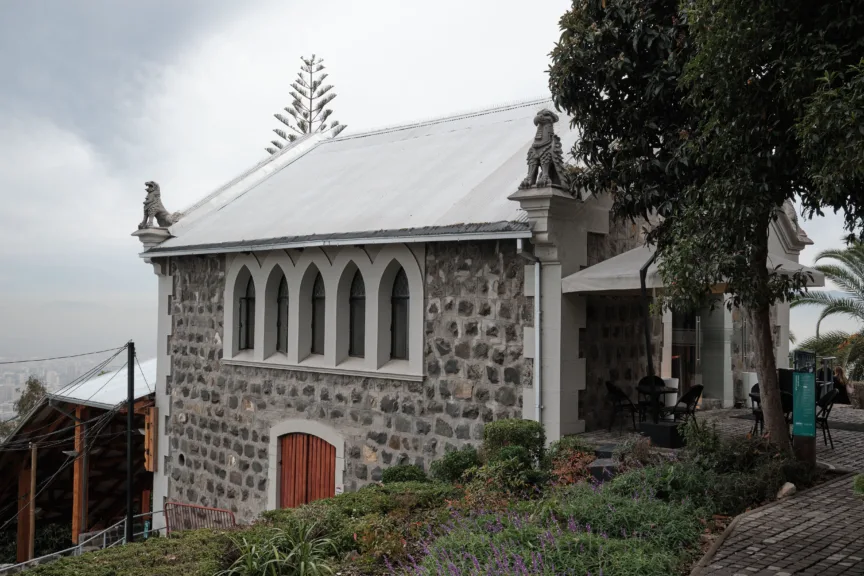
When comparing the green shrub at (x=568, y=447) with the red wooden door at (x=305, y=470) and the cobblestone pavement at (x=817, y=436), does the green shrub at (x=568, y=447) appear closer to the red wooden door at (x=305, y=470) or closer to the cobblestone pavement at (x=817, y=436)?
the cobblestone pavement at (x=817, y=436)

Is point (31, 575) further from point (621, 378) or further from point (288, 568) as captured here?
point (621, 378)

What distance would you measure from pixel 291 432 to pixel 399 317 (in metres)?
3.10

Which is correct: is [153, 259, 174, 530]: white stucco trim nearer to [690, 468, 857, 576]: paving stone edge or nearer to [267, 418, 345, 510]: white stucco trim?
[267, 418, 345, 510]: white stucco trim

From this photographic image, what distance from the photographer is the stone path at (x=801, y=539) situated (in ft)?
19.9

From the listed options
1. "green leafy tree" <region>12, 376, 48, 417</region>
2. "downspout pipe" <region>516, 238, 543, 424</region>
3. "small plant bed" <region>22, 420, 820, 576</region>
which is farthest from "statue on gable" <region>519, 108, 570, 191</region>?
"green leafy tree" <region>12, 376, 48, 417</region>

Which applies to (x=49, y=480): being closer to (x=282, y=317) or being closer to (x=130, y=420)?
(x=130, y=420)

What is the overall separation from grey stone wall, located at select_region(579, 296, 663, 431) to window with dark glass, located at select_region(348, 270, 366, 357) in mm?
3766

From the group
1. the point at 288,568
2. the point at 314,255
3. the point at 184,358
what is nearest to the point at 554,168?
the point at 314,255

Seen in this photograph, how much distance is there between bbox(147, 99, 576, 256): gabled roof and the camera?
1180 cm

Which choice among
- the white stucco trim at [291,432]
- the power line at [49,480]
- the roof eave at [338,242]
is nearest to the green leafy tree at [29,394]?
the power line at [49,480]

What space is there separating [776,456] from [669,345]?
16.6 ft

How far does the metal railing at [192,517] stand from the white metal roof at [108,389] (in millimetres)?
2653

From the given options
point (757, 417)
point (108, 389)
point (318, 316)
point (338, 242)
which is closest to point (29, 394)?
point (108, 389)

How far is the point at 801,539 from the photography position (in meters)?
6.81
